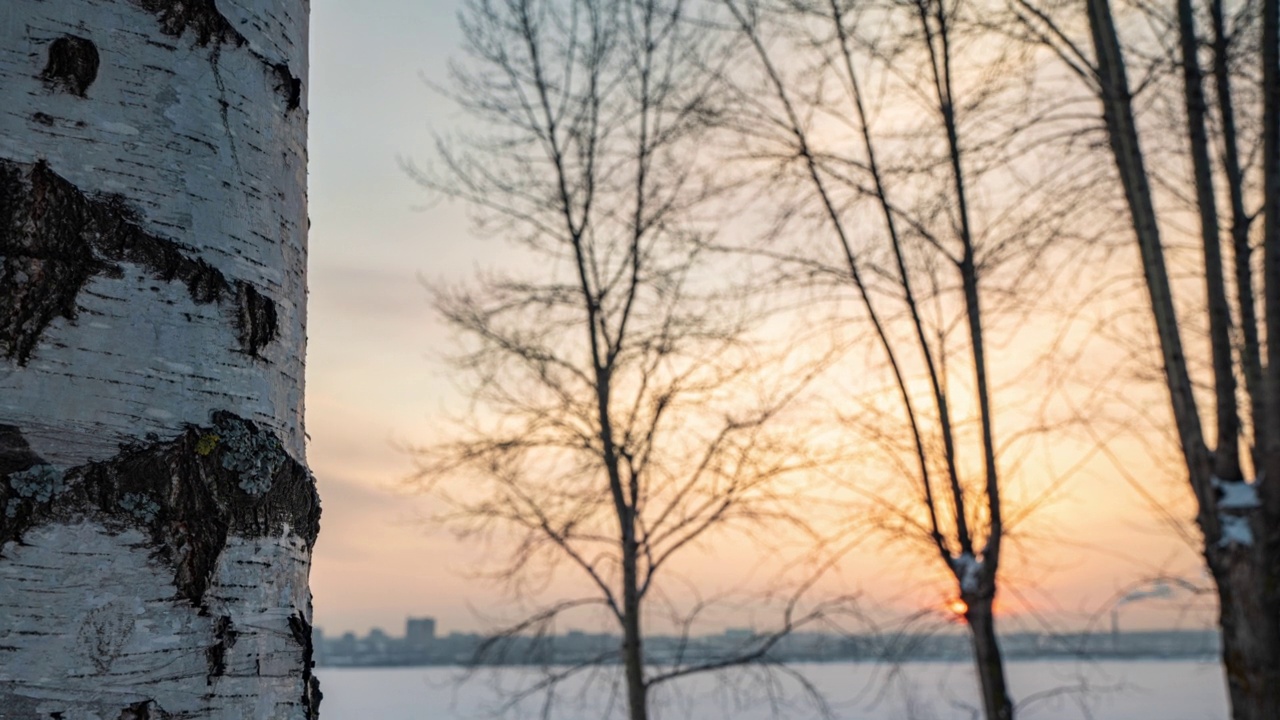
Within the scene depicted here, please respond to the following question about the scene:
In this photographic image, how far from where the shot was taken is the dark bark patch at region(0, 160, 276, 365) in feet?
2.32

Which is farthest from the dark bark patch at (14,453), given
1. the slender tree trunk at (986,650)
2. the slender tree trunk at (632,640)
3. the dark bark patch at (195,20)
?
the slender tree trunk at (632,640)

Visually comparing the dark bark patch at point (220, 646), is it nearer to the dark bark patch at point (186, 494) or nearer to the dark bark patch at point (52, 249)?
the dark bark patch at point (186, 494)

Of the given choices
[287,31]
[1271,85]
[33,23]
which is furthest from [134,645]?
[1271,85]

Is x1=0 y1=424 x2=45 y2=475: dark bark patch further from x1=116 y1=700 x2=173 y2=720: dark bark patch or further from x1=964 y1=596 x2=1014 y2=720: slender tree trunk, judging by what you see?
x1=964 y1=596 x2=1014 y2=720: slender tree trunk

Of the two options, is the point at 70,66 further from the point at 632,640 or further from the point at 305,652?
the point at 632,640

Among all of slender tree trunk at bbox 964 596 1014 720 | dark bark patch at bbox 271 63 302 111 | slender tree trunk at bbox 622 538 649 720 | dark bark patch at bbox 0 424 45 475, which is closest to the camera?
dark bark patch at bbox 0 424 45 475

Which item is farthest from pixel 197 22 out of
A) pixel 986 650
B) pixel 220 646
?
pixel 986 650

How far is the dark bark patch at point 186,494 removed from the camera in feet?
2.27

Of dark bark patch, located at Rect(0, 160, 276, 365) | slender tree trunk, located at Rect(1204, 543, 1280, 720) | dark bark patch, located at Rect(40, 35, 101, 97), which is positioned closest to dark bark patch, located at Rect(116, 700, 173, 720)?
dark bark patch, located at Rect(0, 160, 276, 365)

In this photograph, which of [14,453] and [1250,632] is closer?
[14,453]

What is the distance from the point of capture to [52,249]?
728 mm

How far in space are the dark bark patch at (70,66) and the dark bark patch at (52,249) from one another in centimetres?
7

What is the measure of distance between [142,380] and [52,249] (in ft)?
0.37

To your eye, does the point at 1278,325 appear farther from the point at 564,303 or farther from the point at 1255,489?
the point at 564,303
